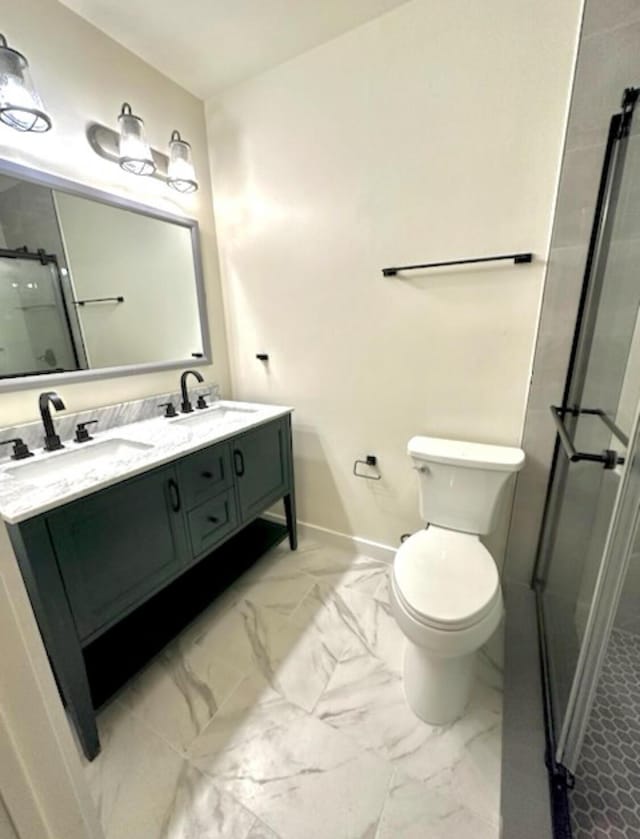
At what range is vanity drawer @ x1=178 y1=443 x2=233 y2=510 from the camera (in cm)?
134

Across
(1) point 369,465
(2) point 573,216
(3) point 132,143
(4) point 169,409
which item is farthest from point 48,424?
(2) point 573,216

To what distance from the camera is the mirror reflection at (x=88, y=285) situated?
1300 millimetres

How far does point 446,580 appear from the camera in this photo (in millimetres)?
1189

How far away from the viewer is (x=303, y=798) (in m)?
1.01

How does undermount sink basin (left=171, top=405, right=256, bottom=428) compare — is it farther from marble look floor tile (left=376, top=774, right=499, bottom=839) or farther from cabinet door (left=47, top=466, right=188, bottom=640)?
marble look floor tile (left=376, top=774, right=499, bottom=839)

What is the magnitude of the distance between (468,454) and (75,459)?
1.52m

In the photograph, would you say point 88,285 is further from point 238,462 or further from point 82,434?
point 238,462

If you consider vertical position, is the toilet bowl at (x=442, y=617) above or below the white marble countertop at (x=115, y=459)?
below

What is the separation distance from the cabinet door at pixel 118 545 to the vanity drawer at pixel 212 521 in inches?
2.3

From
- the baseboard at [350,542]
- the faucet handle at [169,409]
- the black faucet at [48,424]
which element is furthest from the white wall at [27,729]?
the baseboard at [350,542]

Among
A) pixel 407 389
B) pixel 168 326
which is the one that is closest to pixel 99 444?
pixel 168 326

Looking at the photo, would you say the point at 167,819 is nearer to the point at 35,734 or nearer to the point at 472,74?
the point at 35,734

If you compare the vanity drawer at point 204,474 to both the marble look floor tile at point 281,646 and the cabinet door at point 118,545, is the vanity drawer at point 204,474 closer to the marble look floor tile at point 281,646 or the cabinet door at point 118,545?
the cabinet door at point 118,545

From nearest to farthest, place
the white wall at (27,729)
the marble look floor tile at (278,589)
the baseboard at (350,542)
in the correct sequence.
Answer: the white wall at (27,729) < the marble look floor tile at (278,589) < the baseboard at (350,542)
